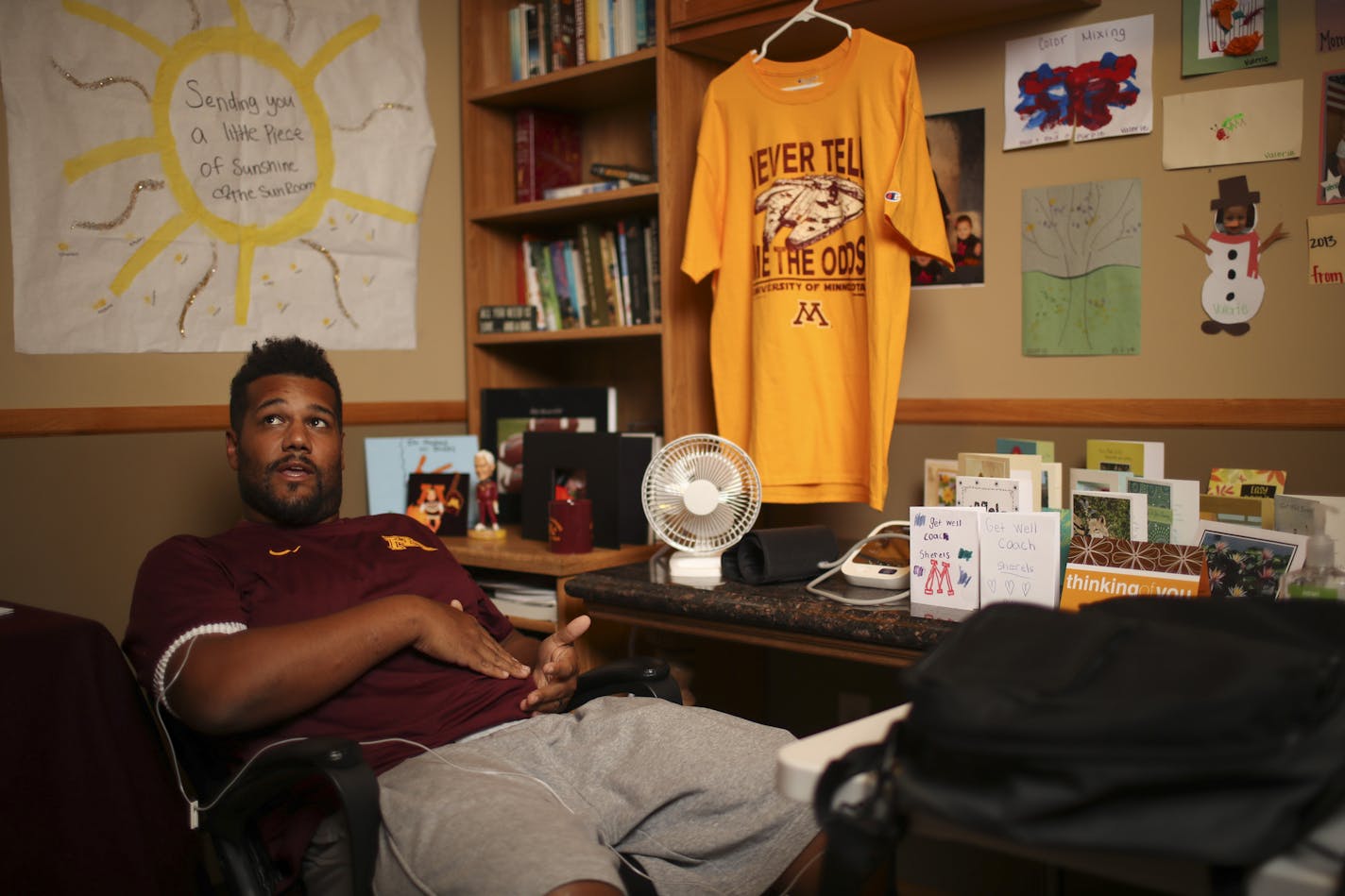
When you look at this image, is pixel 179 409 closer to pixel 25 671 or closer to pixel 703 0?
pixel 25 671

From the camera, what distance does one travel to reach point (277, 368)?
6.24 ft

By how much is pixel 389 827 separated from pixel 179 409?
138 centimetres

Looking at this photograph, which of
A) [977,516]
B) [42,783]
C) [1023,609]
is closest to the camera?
[1023,609]

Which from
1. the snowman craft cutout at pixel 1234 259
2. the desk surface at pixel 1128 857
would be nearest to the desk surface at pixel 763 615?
the desk surface at pixel 1128 857

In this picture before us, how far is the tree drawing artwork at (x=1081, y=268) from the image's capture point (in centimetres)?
217

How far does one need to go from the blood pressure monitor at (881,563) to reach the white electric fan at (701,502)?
234 millimetres

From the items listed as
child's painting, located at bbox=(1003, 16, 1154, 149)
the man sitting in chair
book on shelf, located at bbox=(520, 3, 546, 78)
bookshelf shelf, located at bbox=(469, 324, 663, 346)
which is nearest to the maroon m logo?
bookshelf shelf, located at bbox=(469, 324, 663, 346)

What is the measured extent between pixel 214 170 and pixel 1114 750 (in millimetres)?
2337

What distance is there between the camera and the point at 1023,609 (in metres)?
1.02

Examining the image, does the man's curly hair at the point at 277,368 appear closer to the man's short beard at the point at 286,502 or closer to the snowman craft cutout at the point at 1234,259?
the man's short beard at the point at 286,502

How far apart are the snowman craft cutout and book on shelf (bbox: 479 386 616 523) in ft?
4.84

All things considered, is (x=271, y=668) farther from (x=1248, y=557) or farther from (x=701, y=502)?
(x=1248, y=557)

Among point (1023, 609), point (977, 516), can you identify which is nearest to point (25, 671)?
point (1023, 609)

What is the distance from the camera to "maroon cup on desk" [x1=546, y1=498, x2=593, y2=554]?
2.39 metres
